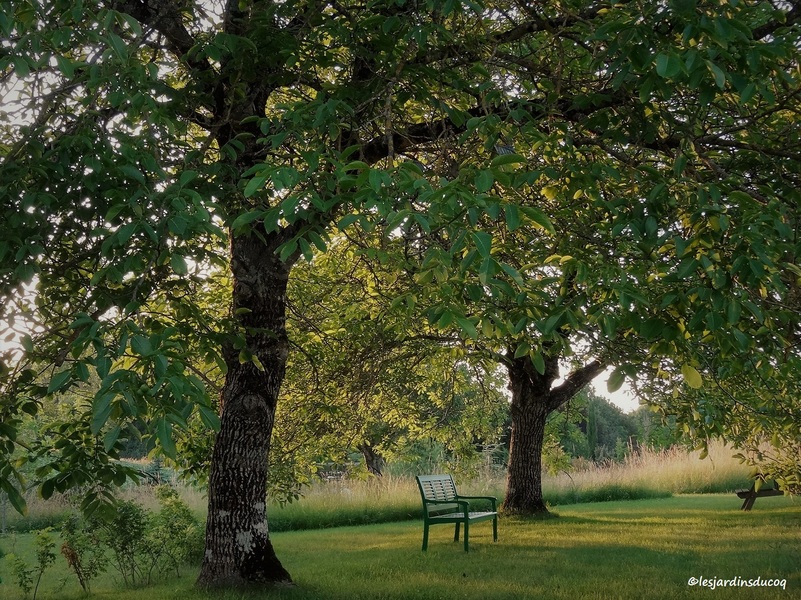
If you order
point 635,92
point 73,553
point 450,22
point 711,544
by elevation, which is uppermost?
point 450,22

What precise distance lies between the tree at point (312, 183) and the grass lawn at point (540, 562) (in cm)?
138

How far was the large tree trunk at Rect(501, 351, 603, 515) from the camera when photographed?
13531mm

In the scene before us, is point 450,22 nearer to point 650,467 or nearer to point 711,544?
point 711,544

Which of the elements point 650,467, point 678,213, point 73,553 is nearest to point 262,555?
point 73,553

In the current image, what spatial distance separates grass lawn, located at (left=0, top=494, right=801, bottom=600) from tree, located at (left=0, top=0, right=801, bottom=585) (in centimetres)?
138

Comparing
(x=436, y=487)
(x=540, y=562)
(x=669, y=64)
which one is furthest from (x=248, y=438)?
(x=669, y=64)

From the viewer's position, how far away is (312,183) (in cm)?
371

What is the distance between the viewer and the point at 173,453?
2.46 metres

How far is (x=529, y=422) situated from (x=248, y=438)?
26.4 feet

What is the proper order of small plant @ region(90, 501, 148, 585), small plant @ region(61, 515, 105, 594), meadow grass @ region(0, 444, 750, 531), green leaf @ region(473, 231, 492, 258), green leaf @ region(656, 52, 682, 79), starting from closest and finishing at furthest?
green leaf @ region(473, 231, 492, 258) → green leaf @ region(656, 52, 682, 79) → small plant @ region(61, 515, 105, 594) → small plant @ region(90, 501, 148, 585) → meadow grass @ region(0, 444, 750, 531)

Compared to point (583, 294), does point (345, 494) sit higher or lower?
lower

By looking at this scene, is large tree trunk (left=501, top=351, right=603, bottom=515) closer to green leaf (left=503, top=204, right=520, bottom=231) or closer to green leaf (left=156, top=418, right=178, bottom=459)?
green leaf (left=503, top=204, right=520, bottom=231)

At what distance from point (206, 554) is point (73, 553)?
78.0 inches

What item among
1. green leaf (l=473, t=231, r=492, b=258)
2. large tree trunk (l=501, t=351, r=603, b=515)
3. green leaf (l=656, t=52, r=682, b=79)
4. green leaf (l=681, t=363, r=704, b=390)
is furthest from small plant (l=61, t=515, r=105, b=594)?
large tree trunk (l=501, t=351, r=603, b=515)
